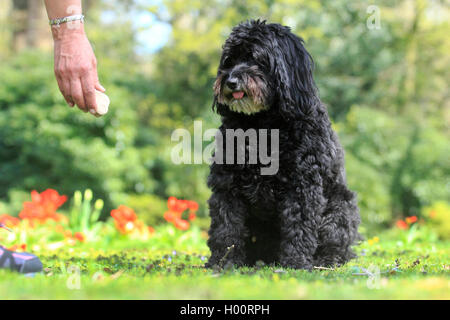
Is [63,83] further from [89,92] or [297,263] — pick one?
[297,263]

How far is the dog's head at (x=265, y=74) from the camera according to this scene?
12.4 feet

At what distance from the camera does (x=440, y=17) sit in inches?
622

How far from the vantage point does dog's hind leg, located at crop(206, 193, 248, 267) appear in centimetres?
386

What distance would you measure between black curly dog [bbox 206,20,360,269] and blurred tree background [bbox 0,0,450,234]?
710 cm

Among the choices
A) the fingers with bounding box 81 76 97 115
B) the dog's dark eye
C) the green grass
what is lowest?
the green grass

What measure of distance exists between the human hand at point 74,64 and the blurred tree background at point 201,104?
7.72 m

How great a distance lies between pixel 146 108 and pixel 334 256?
1258cm

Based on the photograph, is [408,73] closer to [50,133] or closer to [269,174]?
[50,133]

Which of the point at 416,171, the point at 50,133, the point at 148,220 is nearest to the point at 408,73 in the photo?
the point at 416,171

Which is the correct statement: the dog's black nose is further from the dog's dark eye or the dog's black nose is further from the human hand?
the human hand

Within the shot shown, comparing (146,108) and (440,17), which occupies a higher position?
(440,17)

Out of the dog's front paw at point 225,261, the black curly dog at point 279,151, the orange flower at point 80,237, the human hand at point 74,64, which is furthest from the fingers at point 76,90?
the orange flower at point 80,237

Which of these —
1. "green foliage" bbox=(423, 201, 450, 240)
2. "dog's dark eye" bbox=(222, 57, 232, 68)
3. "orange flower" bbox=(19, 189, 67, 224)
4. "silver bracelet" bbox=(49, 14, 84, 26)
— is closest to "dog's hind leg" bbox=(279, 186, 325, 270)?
"dog's dark eye" bbox=(222, 57, 232, 68)

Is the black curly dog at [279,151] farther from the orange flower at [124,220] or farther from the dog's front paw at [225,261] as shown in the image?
the orange flower at [124,220]
